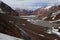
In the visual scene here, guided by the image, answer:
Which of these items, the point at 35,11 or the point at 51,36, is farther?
the point at 35,11

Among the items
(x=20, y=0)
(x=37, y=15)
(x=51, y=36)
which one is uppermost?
(x=20, y=0)

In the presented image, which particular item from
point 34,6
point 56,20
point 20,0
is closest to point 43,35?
point 56,20

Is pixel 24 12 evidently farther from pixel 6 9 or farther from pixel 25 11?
pixel 6 9

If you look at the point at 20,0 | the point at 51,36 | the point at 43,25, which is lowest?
the point at 51,36

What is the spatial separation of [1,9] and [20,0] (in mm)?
338

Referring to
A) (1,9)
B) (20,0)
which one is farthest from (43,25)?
(1,9)

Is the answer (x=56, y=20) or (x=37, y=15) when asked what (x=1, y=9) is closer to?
(x=37, y=15)

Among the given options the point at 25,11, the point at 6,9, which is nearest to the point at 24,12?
the point at 25,11

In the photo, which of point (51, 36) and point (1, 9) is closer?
point (51, 36)

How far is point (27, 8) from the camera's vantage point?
2.29m

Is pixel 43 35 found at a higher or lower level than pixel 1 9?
lower

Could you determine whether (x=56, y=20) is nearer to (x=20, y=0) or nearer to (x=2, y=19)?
(x=20, y=0)

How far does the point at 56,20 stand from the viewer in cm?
218

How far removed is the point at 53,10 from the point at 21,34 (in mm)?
622
